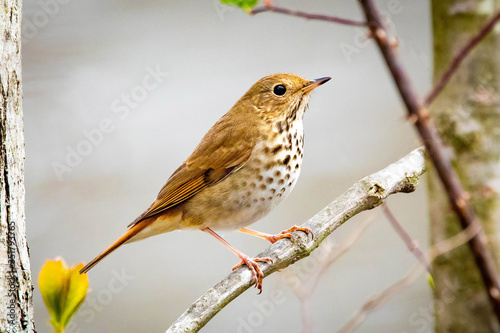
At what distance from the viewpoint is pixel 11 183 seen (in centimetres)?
171

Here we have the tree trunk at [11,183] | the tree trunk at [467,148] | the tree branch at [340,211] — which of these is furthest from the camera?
the tree branch at [340,211]

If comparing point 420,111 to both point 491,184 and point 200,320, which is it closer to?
point 491,184

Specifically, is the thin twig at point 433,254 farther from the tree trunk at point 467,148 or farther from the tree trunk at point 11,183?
the tree trunk at point 11,183

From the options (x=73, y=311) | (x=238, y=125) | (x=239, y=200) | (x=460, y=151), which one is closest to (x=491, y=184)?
(x=460, y=151)

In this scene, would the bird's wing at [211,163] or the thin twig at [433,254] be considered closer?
the thin twig at [433,254]

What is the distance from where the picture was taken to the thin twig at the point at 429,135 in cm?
69

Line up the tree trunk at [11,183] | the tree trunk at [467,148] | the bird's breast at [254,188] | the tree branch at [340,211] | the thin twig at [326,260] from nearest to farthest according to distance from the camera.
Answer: the tree trunk at [467,148], the thin twig at [326,260], the tree trunk at [11,183], the tree branch at [340,211], the bird's breast at [254,188]

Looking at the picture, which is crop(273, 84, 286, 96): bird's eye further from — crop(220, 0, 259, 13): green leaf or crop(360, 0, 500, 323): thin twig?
crop(360, 0, 500, 323): thin twig

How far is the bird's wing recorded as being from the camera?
2734mm

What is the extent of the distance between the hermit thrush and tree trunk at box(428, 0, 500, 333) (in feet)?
5.22

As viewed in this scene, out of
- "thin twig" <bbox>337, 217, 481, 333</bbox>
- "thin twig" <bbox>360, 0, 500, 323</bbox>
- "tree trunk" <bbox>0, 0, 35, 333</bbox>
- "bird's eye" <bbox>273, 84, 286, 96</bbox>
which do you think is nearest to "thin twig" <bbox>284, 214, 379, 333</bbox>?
"thin twig" <bbox>337, 217, 481, 333</bbox>

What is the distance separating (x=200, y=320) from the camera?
168cm

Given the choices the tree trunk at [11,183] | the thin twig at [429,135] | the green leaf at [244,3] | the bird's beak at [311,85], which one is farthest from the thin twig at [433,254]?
the bird's beak at [311,85]

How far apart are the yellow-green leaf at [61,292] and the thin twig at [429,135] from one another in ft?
3.72
